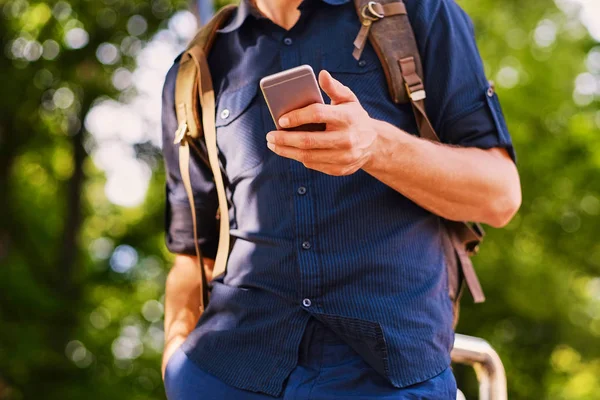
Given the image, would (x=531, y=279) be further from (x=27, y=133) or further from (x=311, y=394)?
(x=311, y=394)

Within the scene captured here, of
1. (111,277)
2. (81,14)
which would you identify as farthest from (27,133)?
(111,277)

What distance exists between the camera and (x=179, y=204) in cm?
247

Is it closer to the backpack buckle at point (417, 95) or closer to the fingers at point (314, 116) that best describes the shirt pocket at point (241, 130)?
the backpack buckle at point (417, 95)

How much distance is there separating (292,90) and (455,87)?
1.97 ft

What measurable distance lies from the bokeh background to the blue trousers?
35.5 feet

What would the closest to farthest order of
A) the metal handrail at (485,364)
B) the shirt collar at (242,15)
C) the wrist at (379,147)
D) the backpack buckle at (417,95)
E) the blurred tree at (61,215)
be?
the wrist at (379,147) < the backpack buckle at (417,95) < the metal handrail at (485,364) < the shirt collar at (242,15) < the blurred tree at (61,215)

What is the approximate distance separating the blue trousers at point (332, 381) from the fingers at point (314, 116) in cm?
54

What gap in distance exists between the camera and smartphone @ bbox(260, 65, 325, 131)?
1.56 metres

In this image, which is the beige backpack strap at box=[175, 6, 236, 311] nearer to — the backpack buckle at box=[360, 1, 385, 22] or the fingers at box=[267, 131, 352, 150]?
the backpack buckle at box=[360, 1, 385, 22]

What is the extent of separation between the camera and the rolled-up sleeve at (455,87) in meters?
2.02

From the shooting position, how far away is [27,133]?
14062 millimetres

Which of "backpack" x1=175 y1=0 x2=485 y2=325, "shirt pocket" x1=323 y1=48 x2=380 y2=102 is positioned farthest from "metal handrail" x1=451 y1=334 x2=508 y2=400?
"shirt pocket" x1=323 y1=48 x2=380 y2=102

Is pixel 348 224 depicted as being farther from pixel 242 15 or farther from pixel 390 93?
pixel 242 15

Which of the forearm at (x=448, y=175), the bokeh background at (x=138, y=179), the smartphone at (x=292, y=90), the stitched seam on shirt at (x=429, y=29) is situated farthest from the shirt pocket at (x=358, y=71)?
the bokeh background at (x=138, y=179)
